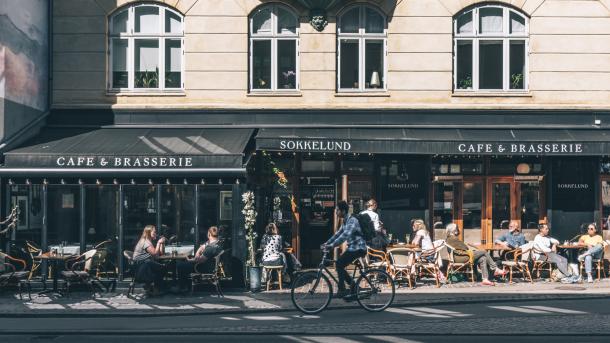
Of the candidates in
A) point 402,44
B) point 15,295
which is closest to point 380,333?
point 15,295

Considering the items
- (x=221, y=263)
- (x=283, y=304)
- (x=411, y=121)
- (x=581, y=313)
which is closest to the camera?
(x=581, y=313)

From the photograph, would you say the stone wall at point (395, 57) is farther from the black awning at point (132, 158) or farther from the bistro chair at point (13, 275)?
the bistro chair at point (13, 275)

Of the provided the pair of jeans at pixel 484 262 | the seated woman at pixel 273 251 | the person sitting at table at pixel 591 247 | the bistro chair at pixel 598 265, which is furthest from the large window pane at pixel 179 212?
the bistro chair at pixel 598 265

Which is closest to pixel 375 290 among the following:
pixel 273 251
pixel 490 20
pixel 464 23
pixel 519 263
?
pixel 273 251

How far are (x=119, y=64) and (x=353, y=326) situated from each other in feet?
33.4

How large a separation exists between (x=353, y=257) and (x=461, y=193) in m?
6.66

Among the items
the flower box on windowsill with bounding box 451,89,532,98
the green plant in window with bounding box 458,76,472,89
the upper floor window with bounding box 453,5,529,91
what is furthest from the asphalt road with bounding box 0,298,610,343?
the upper floor window with bounding box 453,5,529,91

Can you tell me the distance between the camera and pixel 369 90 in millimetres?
18812

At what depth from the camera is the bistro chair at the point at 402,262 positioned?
16.2 metres

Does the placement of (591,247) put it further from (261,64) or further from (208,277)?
(261,64)

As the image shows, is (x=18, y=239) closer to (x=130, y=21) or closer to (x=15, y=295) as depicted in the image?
(x=15, y=295)

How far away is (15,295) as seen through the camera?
15625 millimetres

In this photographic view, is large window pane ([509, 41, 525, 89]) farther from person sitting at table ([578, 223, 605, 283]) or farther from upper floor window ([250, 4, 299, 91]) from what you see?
upper floor window ([250, 4, 299, 91])

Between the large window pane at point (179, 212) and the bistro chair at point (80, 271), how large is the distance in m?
1.63
